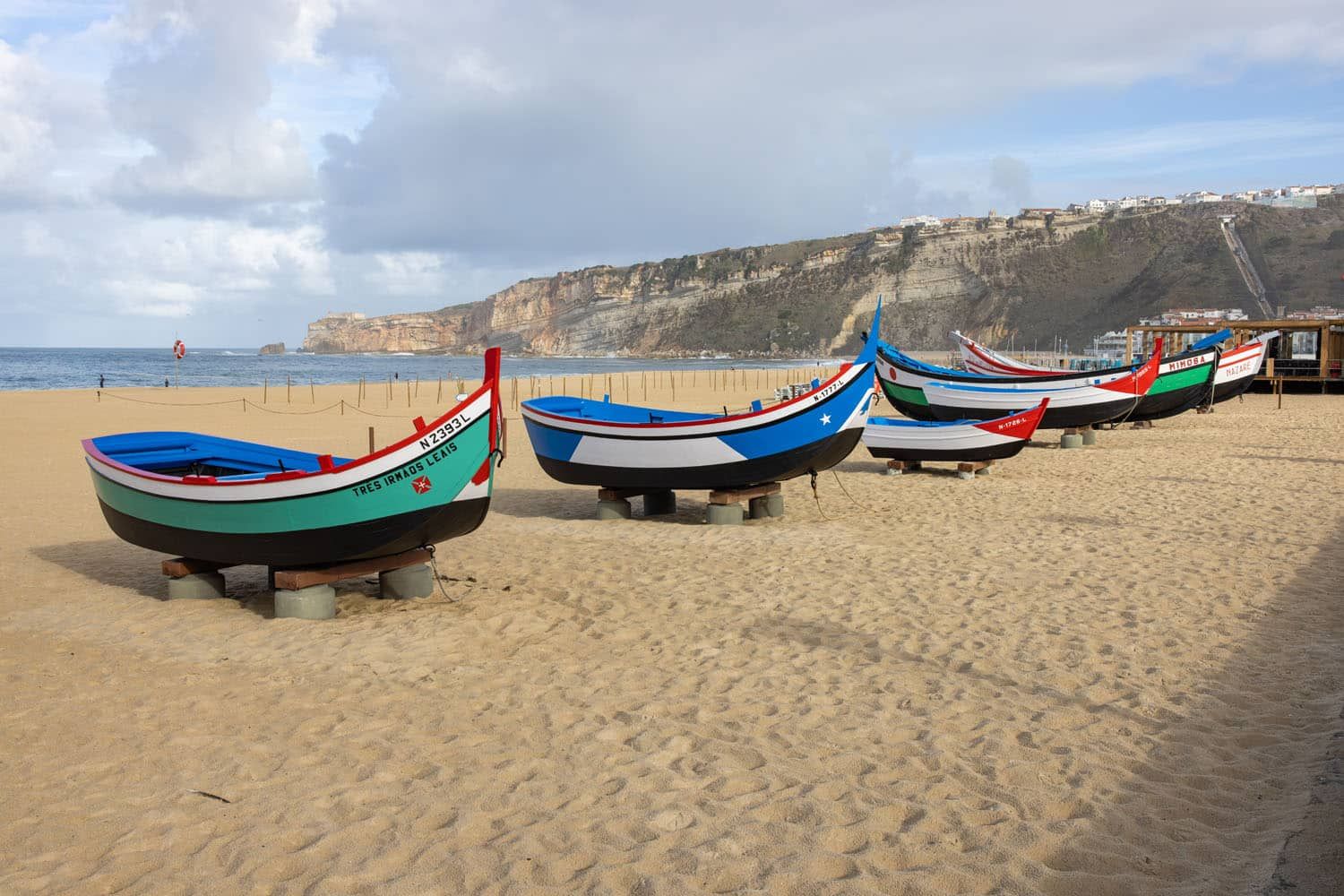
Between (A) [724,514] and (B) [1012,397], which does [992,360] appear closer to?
(B) [1012,397]

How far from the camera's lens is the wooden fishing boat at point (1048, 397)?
19.9m

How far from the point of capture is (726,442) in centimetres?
1130

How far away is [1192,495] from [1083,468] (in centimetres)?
336

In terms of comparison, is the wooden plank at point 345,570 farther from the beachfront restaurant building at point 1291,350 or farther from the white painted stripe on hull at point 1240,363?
the beachfront restaurant building at point 1291,350

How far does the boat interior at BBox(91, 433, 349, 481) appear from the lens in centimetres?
938

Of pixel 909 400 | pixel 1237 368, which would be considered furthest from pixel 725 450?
pixel 1237 368

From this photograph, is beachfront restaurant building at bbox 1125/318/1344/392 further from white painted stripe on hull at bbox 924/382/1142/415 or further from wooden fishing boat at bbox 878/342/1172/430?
white painted stripe on hull at bbox 924/382/1142/415

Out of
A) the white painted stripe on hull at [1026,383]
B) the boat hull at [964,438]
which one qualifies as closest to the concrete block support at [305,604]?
the boat hull at [964,438]

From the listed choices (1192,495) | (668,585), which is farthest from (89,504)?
(1192,495)

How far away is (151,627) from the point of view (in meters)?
7.37

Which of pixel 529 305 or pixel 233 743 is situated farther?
pixel 529 305

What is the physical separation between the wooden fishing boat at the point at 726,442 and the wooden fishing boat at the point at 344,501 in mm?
3827

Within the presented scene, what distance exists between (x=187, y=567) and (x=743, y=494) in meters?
6.11

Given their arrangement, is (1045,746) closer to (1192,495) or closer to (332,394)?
(1192,495)
